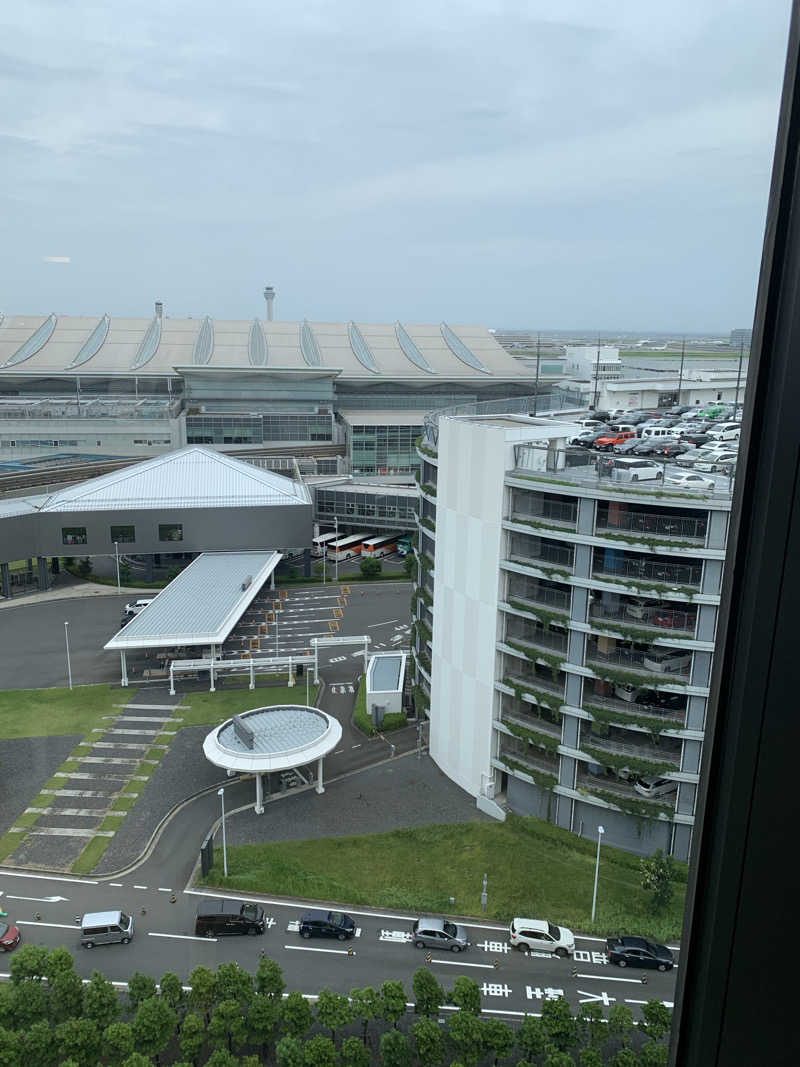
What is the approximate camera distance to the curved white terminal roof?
28594mm

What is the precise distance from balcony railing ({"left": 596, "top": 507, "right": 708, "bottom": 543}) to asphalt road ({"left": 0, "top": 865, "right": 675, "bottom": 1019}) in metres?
3.85

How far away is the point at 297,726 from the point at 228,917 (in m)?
2.92

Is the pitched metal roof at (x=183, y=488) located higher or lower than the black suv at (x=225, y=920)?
higher

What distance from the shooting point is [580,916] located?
25.3 ft

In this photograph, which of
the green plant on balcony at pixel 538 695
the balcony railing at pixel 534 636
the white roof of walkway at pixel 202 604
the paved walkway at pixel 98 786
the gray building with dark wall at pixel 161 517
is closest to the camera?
the paved walkway at pixel 98 786

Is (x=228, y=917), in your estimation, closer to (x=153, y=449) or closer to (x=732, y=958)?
(x=732, y=958)

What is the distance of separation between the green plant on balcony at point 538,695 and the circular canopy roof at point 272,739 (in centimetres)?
220

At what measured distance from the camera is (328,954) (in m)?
7.18

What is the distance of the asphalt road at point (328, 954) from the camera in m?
6.83

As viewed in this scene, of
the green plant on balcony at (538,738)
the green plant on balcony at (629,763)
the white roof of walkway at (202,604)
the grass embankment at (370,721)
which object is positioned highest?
the green plant on balcony at (629,763)

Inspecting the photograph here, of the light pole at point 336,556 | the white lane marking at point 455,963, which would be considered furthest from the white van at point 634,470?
the light pole at point 336,556

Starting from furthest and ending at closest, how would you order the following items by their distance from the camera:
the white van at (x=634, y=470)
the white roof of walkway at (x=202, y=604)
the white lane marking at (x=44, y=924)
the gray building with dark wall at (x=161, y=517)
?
the gray building with dark wall at (x=161, y=517), the white roof of walkway at (x=202, y=604), the white van at (x=634, y=470), the white lane marking at (x=44, y=924)

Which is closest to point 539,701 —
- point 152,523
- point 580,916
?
point 580,916

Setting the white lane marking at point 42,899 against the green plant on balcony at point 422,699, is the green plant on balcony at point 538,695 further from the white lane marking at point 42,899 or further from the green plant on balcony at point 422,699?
the white lane marking at point 42,899
